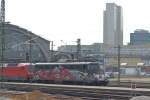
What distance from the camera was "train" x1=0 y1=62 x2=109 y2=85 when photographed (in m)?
61.4

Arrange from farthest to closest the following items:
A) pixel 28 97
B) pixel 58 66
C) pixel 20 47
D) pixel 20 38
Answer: pixel 20 38 → pixel 20 47 → pixel 58 66 → pixel 28 97

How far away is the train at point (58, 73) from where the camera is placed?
6141cm

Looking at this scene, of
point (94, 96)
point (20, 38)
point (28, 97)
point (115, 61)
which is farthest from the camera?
point (115, 61)

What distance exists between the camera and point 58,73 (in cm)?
6700

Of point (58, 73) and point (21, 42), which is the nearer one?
point (58, 73)

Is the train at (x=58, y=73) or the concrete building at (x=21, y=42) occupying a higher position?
the concrete building at (x=21, y=42)

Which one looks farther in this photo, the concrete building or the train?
the concrete building

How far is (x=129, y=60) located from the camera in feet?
543

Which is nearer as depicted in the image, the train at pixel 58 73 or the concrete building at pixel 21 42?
the train at pixel 58 73

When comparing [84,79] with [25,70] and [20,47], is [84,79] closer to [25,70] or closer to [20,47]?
[25,70]

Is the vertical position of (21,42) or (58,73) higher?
(21,42)

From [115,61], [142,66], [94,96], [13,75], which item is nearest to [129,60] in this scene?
[115,61]

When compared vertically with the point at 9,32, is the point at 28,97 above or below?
below

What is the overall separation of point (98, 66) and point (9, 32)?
7579 centimetres
